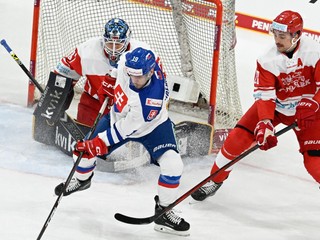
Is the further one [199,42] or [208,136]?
[199,42]

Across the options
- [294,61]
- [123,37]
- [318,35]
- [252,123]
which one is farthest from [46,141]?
[318,35]

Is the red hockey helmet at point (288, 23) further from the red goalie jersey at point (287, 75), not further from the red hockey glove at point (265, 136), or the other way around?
the red hockey glove at point (265, 136)

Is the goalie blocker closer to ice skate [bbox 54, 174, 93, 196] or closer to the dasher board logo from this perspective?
the dasher board logo

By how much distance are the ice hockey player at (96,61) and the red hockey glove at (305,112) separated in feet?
3.22

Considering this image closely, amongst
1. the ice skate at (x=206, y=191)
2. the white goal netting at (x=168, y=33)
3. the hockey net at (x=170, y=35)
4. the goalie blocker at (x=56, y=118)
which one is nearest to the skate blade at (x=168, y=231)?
the ice skate at (x=206, y=191)

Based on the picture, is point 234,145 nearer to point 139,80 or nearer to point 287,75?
point 287,75

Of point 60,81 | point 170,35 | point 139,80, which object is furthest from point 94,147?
point 170,35

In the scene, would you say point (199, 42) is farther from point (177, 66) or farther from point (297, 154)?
→ point (297, 154)

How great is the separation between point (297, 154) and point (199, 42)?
1.01m

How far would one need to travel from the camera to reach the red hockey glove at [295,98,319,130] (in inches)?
179

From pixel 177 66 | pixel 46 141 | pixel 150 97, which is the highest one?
pixel 150 97

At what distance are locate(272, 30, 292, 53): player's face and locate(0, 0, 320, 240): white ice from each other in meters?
1.01

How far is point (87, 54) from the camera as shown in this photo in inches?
207

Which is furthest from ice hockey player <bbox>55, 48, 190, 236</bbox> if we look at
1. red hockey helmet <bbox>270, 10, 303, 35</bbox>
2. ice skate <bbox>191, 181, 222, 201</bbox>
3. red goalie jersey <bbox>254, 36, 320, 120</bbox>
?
red hockey helmet <bbox>270, 10, 303, 35</bbox>
